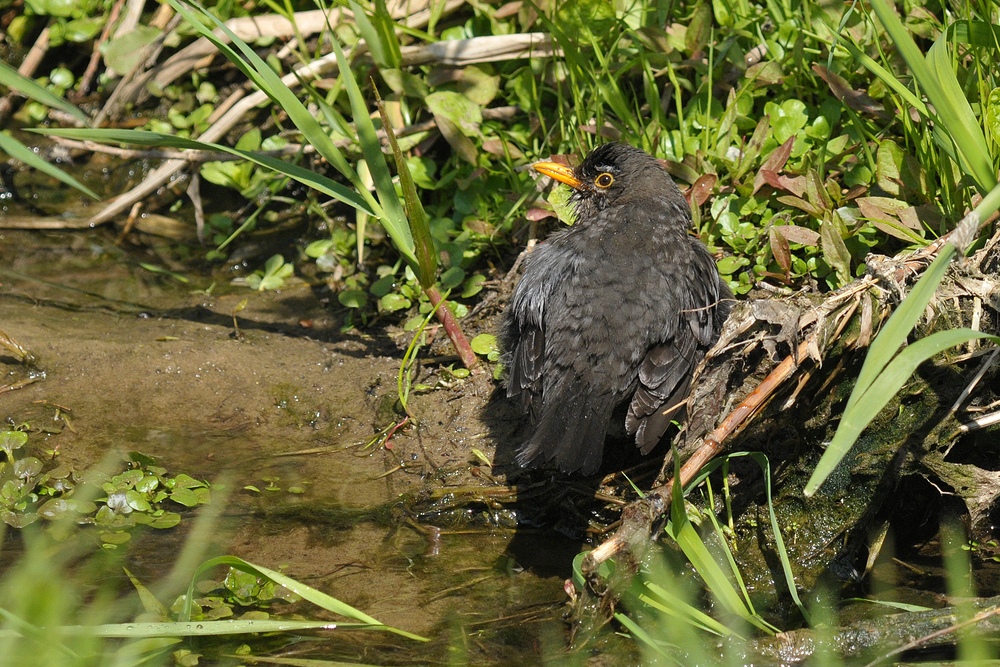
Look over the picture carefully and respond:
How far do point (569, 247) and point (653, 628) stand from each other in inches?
65.8

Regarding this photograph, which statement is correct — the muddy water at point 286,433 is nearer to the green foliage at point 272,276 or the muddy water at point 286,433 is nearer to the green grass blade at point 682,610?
the green foliage at point 272,276

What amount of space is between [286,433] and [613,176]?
6.23ft

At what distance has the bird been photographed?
3590 mm

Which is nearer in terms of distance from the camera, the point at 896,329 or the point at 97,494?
the point at 896,329

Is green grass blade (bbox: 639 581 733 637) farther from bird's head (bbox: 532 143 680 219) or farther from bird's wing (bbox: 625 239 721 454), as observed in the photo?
bird's head (bbox: 532 143 680 219)

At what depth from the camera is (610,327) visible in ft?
12.1

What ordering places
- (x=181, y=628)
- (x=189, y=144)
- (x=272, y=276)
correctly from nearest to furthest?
(x=181, y=628) < (x=189, y=144) < (x=272, y=276)

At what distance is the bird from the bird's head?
2 centimetres

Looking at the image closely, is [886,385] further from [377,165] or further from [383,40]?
[383,40]

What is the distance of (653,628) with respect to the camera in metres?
3.11

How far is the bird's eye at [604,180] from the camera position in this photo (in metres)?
4.45

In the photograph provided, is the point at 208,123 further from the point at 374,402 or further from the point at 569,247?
the point at 569,247

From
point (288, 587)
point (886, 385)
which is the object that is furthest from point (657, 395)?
point (288, 587)

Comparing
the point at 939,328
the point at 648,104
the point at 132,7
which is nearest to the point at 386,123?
the point at 648,104
